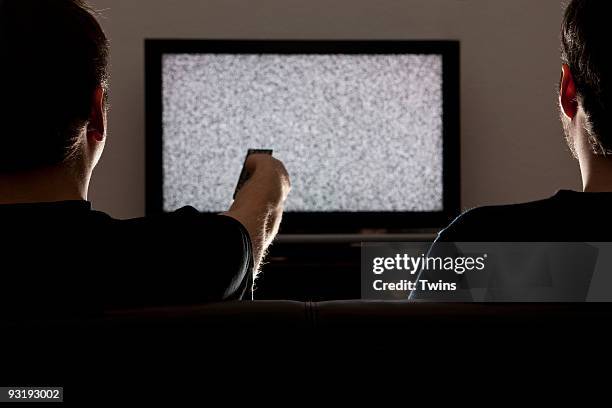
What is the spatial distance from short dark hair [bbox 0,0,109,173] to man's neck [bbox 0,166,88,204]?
0.01 metres

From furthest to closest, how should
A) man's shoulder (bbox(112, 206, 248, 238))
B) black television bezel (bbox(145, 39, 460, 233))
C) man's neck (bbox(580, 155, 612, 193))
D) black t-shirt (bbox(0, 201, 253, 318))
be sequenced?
black television bezel (bbox(145, 39, 460, 233)) < man's neck (bbox(580, 155, 612, 193)) < man's shoulder (bbox(112, 206, 248, 238)) < black t-shirt (bbox(0, 201, 253, 318))

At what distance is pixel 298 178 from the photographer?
2.74 meters

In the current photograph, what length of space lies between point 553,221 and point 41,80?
657mm

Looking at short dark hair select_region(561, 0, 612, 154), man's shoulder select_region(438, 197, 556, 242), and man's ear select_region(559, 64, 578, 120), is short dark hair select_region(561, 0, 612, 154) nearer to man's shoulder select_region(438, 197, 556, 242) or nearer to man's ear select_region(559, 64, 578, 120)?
man's ear select_region(559, 64, 578, 120)

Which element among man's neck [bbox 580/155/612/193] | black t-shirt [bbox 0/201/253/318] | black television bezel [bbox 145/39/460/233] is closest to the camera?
black t-shirt [bbox 0/201/253/318]

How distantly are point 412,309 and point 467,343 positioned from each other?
0.17 feet

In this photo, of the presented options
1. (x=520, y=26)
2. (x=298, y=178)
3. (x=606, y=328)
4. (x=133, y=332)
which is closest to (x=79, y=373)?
(x=133, y=332)

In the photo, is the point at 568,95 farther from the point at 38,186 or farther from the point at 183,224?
the point at 38,186

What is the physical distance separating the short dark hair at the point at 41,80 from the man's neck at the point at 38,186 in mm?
11

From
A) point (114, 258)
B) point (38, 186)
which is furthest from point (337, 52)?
point (114, 258)

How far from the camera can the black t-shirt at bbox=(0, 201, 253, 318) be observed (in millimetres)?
616

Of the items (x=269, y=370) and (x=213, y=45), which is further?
(x=213, y=45)

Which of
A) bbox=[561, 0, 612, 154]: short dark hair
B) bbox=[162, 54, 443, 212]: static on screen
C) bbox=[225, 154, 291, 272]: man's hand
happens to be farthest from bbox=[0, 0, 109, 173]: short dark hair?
bbox=[162, 54, 443, 212]: static on screen

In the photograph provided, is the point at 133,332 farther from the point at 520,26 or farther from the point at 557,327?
the point at 520,26
